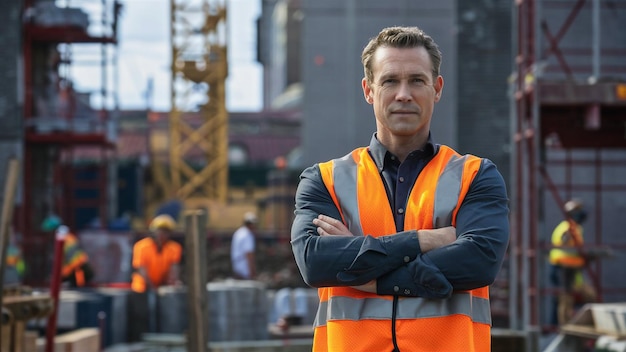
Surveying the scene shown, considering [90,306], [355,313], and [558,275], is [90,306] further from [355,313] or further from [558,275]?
[355,313]

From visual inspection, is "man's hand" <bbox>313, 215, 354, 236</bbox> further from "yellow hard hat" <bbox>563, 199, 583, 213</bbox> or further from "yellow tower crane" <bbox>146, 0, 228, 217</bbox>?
"yellow tower crane" <bbox>146, 0, 228, 217</bbox>

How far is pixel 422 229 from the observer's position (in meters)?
4.27

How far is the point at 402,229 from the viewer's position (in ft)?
14.1

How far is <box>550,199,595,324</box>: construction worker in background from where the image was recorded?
1647cm

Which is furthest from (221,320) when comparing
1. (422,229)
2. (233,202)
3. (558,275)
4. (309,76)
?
(233,202)

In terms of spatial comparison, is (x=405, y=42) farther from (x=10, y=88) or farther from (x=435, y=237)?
(x=10, y=88)

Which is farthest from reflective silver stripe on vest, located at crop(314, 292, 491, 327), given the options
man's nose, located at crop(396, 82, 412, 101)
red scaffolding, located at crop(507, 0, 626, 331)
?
red scaffolding, located at crop(507, 0, 626, 331)

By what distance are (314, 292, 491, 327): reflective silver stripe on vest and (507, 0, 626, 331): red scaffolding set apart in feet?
36.2

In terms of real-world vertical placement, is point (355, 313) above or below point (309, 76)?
below

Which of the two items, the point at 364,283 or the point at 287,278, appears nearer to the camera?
the point at 364,283

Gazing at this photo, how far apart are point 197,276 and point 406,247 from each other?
527cm

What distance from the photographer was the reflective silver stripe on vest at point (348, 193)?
430 centimetres

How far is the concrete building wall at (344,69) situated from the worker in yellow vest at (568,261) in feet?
36.6

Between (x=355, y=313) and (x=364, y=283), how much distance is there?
0.10 metres
